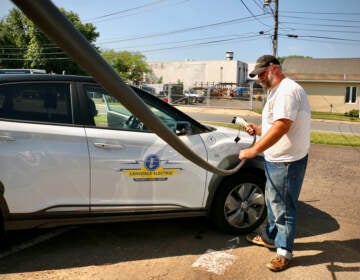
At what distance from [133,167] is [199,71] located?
72458mm

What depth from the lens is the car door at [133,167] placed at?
3.29 metres

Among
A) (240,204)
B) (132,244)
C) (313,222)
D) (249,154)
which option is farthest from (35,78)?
(313,222)

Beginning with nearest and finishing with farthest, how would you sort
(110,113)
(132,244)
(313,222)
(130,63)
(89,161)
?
(89,161) → (110,113) → (132,244) → (313,222) → (130,63)

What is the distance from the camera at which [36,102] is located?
324 cm

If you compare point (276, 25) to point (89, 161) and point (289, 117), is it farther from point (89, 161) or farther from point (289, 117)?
point (89, 161)

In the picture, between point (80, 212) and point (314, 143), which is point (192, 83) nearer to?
point (314, 143)

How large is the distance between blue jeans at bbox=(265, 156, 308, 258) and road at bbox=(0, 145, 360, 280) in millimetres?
311

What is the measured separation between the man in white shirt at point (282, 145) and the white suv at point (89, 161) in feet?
2.09

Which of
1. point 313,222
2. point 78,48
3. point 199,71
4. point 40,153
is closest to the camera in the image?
point 78,48

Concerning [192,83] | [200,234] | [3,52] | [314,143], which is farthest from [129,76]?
[200,234]

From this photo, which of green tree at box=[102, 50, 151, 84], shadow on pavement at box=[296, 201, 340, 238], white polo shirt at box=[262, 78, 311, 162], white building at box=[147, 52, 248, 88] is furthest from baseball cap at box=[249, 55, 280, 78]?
white building at box=[147, 52, 248, 88]

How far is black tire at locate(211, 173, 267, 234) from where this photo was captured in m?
3.82

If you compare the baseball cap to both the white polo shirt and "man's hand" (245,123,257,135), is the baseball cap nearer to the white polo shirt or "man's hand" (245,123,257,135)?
the white polo shirt

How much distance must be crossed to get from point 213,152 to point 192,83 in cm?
7212
